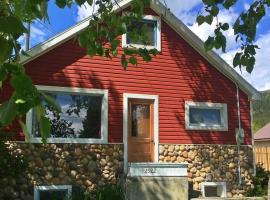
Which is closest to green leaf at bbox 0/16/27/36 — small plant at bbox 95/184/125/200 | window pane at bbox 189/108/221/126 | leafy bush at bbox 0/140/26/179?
leafy bush at bbox 0/140/26/179

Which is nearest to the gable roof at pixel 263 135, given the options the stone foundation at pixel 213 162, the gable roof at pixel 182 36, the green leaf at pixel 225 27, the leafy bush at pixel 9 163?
the gable roof at pixel 182 36

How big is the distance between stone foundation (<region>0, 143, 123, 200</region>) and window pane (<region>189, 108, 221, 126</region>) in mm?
2822

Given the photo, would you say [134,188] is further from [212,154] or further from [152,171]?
[212,154]

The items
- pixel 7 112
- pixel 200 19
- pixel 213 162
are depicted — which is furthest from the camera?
pixel 213 162

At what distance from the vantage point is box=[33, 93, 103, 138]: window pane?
12945 millimetres

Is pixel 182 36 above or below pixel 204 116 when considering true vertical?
above

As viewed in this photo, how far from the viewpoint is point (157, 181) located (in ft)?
42.1

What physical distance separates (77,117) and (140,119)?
6.78ft

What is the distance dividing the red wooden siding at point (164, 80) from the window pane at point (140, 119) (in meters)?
0.42

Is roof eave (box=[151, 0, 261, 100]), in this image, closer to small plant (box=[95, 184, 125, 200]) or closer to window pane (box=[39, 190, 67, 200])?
small plant (box=[95, 184, 125, 200])

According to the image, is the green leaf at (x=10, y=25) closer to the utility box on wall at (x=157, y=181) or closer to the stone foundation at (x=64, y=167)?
the stone foundation at (x=64, y=167)

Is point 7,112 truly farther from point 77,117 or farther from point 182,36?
point 182,36

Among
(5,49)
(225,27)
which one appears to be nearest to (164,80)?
(225,27)

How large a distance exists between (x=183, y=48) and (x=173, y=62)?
652 mm
